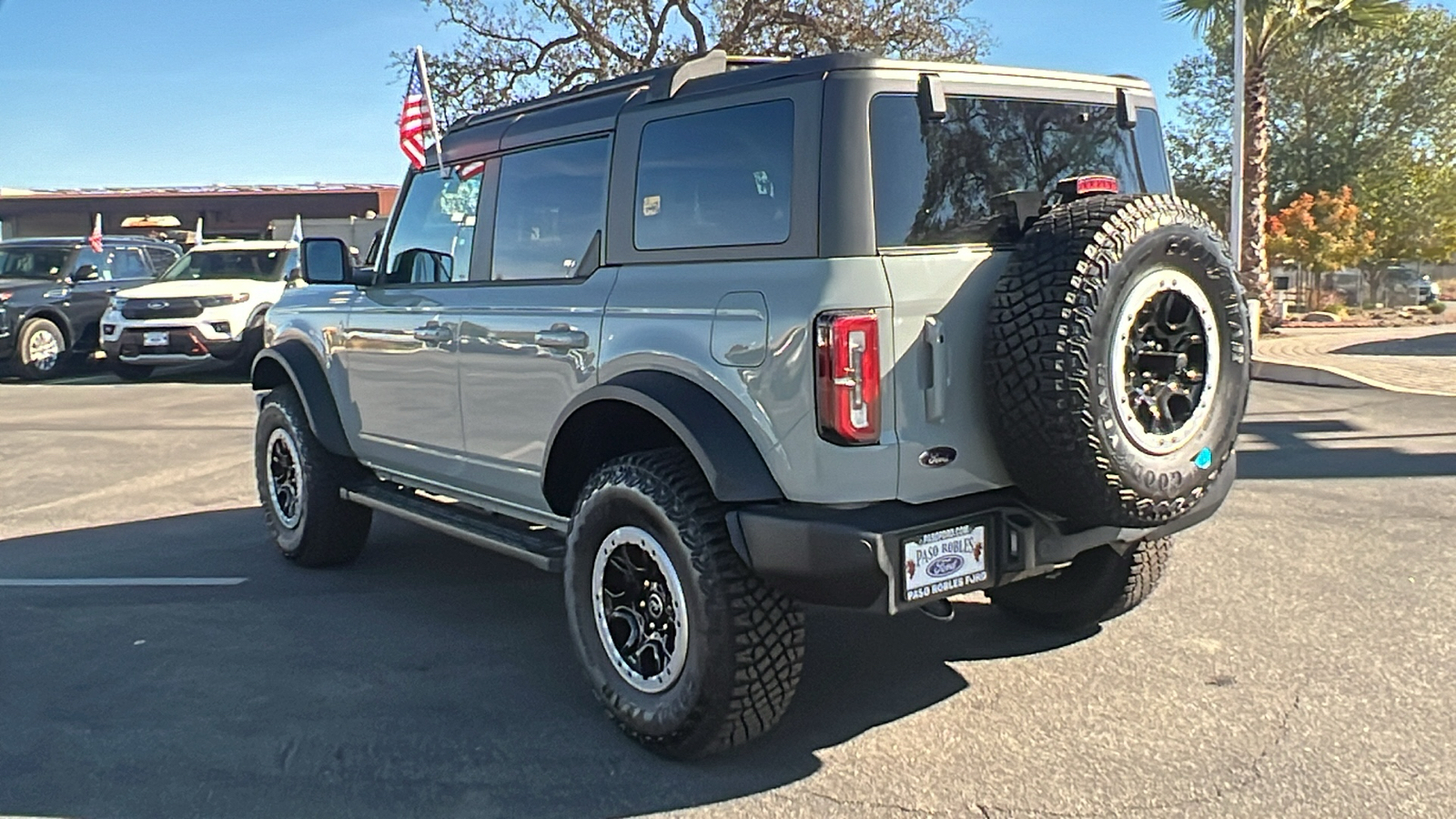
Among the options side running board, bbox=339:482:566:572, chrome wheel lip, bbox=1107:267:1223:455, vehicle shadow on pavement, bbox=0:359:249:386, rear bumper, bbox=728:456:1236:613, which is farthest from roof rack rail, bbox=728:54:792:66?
vehicle shadow on pavement, bbox=0:359:249:386

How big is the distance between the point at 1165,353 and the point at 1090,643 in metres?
1.48

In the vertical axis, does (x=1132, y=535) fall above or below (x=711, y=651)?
above

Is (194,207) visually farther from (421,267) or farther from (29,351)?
(421,267)

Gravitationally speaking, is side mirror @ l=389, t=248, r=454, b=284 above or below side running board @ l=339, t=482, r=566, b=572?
above

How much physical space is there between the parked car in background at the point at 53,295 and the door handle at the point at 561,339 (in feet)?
47.0

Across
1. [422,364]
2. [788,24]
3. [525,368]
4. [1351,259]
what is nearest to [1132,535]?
[525,368]

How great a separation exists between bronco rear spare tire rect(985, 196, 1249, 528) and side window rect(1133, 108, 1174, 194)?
2.14ft

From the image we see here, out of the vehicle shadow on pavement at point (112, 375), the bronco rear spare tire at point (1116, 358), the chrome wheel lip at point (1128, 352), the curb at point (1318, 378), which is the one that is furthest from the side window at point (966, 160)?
the vehicle shadow on pavement at point (112, 375)

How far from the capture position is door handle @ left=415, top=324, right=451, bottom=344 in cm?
485

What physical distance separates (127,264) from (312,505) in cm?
1337

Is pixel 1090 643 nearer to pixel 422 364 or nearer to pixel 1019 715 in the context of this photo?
pixel 1019 715

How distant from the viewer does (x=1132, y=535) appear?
372 cm

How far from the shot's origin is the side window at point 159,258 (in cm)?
1772

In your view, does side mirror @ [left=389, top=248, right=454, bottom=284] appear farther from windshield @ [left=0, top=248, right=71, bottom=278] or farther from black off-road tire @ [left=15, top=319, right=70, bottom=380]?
windshield @ [left=0, top=248, right=71, bottom=278]
